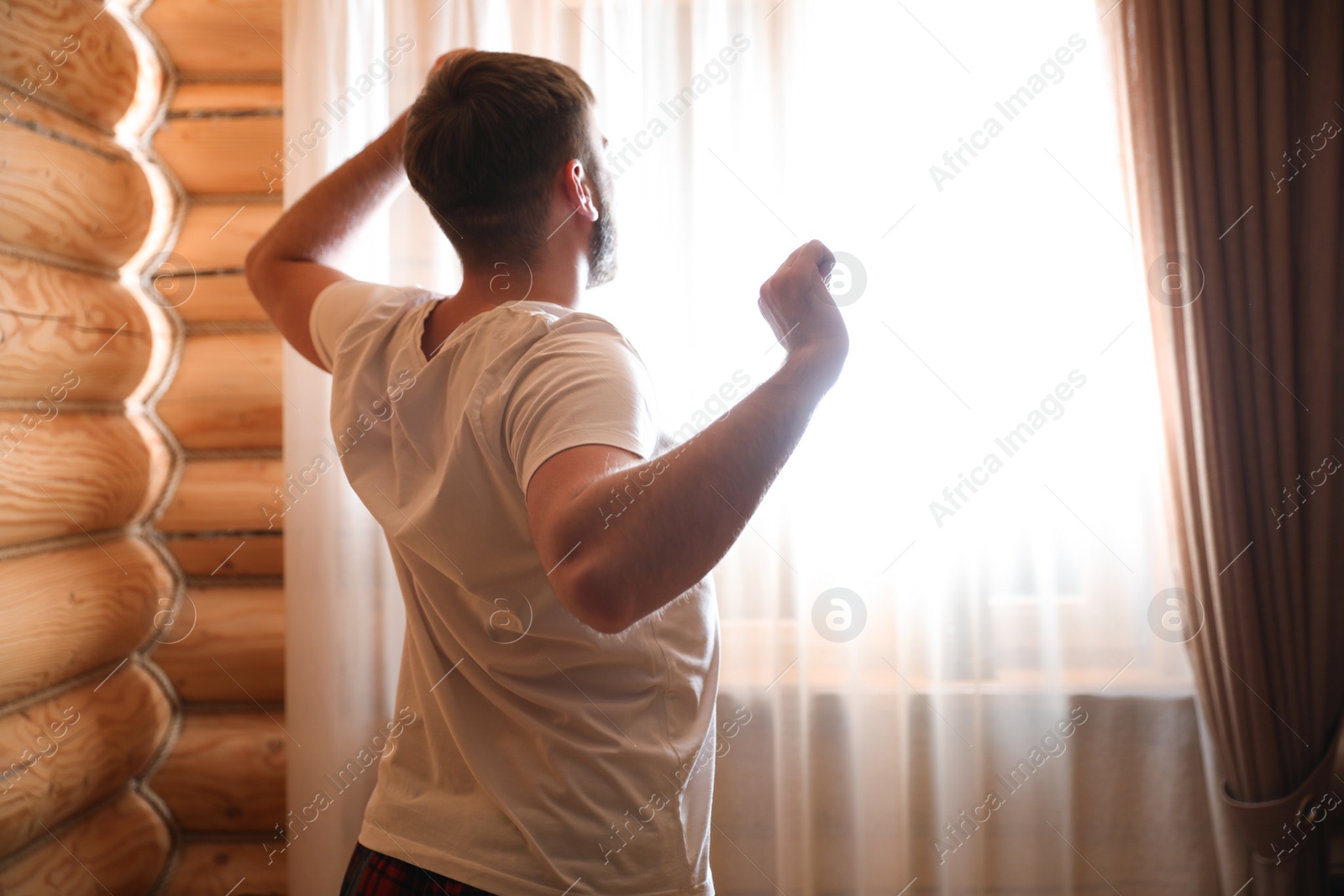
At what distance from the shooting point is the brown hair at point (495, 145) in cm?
84

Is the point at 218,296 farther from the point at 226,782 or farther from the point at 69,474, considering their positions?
the point at 226,782

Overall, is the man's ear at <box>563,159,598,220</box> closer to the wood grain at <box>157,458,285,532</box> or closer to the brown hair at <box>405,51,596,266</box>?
the brown hair at <box>405,51,596,266</box>

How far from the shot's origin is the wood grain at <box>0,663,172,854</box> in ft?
4.61

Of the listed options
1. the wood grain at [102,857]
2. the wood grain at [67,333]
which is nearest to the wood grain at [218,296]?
the wood grain at [67,333]

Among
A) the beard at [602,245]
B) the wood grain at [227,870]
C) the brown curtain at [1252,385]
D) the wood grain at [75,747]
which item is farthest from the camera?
the wood grain at [227,870]

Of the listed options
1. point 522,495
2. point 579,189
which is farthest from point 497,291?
point 522,495

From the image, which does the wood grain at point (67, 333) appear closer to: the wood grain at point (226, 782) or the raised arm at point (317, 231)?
the raised arm at point (317, 231)

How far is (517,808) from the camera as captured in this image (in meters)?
0.82

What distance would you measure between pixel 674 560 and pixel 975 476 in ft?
4.58

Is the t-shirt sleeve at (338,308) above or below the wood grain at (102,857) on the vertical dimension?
above

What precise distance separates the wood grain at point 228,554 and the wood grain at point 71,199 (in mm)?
646

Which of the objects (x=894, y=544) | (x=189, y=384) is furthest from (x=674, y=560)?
(x=189, y=384)

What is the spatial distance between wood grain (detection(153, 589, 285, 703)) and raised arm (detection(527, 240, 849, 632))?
1.54 m

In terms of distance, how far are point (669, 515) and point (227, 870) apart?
188 cm
